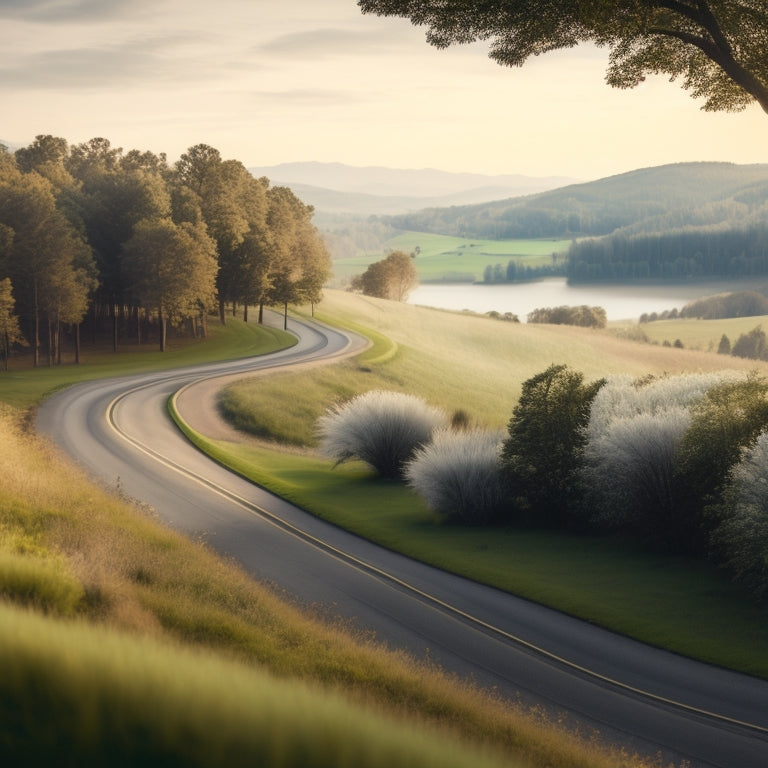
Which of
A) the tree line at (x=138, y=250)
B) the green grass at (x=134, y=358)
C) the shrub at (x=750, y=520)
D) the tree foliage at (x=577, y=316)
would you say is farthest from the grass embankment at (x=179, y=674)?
the tree foliage at (x=577, y=316)

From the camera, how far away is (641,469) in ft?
73.7

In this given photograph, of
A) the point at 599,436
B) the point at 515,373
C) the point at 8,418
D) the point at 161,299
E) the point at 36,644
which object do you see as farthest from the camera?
the point at 515,373

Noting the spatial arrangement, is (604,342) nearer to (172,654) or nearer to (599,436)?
(599,436)

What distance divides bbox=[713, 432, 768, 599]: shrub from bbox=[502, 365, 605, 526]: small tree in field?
670 centimetres

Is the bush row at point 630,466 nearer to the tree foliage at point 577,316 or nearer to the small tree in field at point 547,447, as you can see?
the small tree in field at point 547,447

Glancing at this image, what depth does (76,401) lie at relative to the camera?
151ft

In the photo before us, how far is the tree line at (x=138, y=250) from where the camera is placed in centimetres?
5781

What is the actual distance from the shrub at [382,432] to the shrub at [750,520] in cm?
1697

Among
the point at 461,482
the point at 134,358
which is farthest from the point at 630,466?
the point at 134,358

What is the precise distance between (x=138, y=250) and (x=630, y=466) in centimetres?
4947

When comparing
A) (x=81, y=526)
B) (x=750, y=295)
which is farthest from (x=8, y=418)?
(x=750, y=295)

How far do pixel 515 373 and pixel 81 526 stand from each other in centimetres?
7011

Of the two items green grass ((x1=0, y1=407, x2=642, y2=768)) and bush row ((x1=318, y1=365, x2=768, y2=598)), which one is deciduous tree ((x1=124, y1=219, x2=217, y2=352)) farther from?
green grass ((x1=0, y1=407, x2=642, y2=768))

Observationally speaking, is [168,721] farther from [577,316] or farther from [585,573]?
[577,316]
